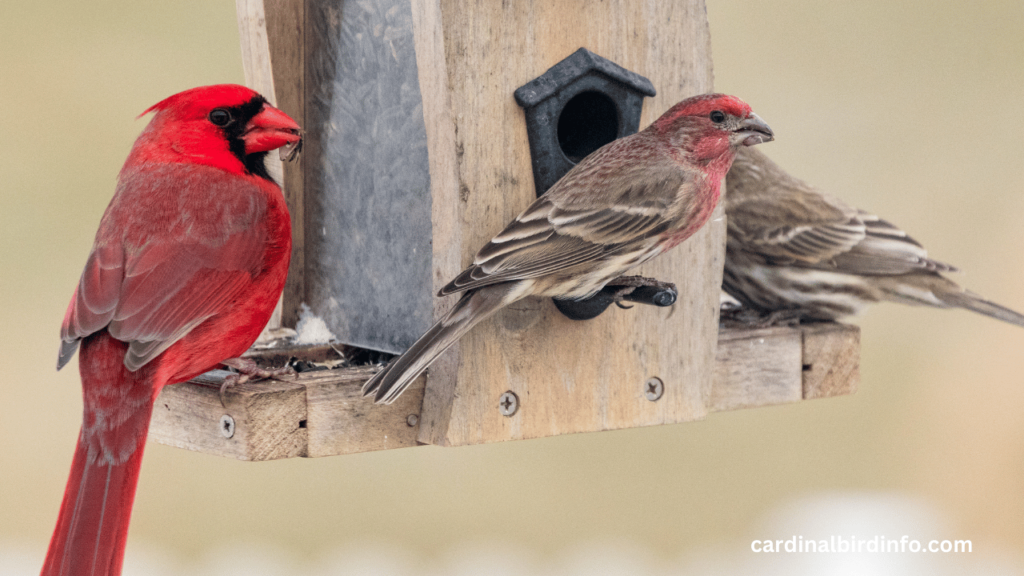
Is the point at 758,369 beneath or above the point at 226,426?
above

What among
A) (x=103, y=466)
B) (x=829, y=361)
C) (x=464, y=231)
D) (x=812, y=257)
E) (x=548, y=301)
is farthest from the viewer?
(x=812, y=257)

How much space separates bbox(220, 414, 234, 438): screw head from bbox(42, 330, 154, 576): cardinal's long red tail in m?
0.20

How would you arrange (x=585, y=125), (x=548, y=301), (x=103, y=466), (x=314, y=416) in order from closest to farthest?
(x=103, y=466)
(x=314, y=416)
(x=548, y=301)
(x=585, y=125)

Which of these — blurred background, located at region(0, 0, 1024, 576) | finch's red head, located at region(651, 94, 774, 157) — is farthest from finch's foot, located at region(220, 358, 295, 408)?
blurred background, located at region(0, 0, 1024, 576)

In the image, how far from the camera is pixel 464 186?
3662 millimetres

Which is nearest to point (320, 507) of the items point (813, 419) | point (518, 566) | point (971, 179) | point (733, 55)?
point (518, 566)

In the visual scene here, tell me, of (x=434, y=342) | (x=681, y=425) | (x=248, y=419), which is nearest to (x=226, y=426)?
(x=248, y=419)

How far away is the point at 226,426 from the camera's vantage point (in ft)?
11.5

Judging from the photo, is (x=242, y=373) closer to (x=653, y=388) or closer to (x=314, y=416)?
(x=314, y=416)

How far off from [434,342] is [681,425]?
464 cm

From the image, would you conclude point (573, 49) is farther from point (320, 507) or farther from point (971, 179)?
point (971, 179)

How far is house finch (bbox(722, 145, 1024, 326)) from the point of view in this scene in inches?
206

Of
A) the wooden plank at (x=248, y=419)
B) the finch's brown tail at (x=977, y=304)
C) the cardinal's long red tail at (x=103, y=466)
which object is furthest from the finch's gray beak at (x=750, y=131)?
the finch's brown tail at (x=977, y=304)

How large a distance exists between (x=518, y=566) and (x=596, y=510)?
1.86 feet
